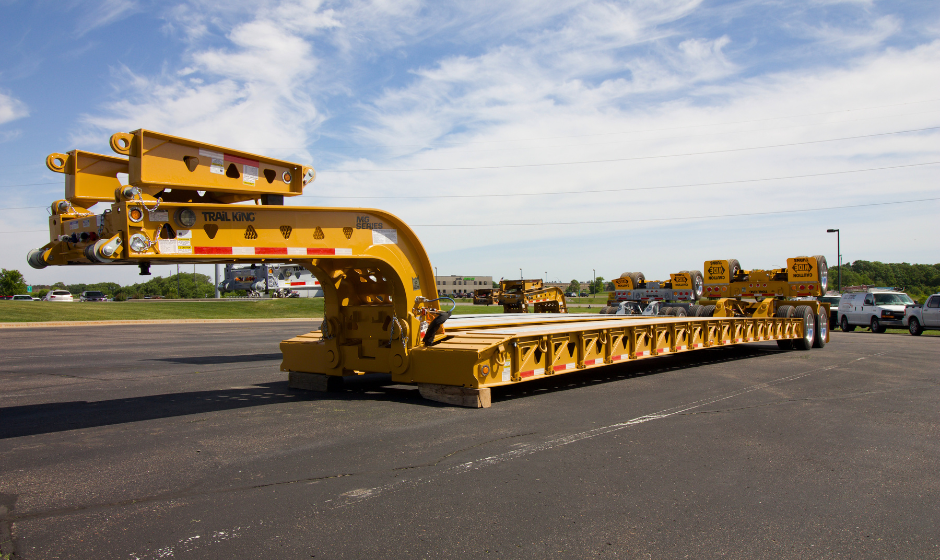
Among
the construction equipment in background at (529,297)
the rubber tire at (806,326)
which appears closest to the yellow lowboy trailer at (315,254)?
the rubber tire at (806,326)

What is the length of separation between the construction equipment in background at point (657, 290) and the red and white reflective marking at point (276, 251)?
70.0ft

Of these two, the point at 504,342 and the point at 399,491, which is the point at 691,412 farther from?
the point at 399,491

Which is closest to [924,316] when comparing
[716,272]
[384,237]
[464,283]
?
[716,272]

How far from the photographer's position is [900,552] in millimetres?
3732

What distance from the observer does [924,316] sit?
23.2 m

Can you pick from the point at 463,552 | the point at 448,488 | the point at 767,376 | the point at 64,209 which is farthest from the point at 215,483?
the point at 767,376

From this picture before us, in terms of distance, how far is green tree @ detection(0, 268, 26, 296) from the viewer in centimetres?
6316

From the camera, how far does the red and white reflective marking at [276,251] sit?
6.46 m

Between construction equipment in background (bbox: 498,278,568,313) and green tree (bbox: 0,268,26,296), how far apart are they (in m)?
59.6

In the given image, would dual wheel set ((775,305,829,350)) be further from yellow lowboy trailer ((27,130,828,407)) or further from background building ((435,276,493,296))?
background building ((435,276,493,296))

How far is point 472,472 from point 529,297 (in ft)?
77.4

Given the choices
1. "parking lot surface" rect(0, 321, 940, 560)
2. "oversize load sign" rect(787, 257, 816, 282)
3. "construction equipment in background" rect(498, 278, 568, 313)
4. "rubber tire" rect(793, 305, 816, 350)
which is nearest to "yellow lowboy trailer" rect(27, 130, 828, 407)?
"parking lot surface" rect(0, 321, 940, 560)

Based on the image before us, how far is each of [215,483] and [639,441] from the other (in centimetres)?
411

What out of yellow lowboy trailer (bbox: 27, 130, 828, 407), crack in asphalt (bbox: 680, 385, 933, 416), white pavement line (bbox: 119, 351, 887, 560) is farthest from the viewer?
crack in asphalt (bbox: 680, 385, 933, 416)
